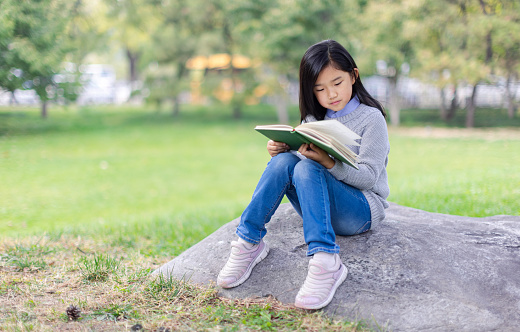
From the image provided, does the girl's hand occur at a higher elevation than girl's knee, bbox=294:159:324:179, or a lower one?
higher

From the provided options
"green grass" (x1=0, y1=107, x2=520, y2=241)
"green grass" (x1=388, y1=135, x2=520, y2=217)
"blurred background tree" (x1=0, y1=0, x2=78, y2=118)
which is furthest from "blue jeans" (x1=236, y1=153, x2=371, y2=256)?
"blurred background tree" (x1=0, y1=0, x2=78, y2=118)

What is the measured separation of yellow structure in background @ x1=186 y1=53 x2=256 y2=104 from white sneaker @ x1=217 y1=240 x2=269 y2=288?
17560 millimetres

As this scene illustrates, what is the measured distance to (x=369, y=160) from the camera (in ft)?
8.71

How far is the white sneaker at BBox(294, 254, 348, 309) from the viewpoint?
2443 mm

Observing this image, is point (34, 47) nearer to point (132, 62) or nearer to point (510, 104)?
point (510, 104)

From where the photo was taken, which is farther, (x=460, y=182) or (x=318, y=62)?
(x=460, y=182)

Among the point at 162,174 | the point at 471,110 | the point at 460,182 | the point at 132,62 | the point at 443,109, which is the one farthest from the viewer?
the point at 132,62

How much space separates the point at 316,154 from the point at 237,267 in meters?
0.79

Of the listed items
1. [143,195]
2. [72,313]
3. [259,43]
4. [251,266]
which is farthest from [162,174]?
[72,313]

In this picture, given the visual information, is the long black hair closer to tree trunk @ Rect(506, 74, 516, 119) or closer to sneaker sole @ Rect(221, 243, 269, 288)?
sneaker sole @ Rect(221, 243, 269, 288)

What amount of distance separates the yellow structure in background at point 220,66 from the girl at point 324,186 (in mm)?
17392

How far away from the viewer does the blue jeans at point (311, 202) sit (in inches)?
97.4

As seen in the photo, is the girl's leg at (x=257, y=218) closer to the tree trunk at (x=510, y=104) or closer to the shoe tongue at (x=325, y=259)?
the shoe tongue at (x=325, y=259)

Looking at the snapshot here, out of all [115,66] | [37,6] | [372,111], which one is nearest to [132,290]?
[372,111]
